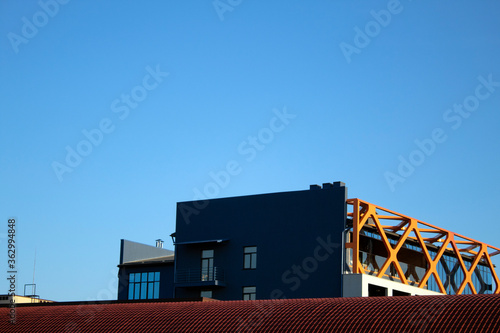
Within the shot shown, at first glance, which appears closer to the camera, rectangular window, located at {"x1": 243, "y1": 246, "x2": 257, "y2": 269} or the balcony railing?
rectangular window, located at {"x1": 243, "y1": 246, "x2": 257, "y2": 269}

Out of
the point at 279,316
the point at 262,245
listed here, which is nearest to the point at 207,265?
the point at 262,245

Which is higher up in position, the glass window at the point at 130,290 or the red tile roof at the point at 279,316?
the glass window at the point at 130,290

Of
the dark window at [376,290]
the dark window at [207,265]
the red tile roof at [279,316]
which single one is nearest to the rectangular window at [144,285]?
the dark window at [207,265]

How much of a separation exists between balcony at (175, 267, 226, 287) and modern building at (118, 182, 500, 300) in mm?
71

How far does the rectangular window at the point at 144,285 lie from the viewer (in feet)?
213

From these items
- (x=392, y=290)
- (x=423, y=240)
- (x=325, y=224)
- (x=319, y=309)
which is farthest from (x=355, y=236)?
(x=319, y=309)

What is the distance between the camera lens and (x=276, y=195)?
5650 cm

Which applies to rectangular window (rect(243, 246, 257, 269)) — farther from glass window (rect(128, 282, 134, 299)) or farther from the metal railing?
glass window (rect(128, 282, 134, 299))

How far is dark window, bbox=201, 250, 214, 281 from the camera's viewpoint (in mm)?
58750

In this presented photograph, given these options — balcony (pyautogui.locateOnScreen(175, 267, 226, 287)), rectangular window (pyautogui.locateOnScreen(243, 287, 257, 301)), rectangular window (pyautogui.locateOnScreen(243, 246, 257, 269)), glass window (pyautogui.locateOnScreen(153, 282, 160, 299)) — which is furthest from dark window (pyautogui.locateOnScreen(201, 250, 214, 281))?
Answer: glass window (pyautogui.locateOnScreen(153, 282, 160, 299))

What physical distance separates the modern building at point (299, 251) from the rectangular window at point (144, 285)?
0.77ft

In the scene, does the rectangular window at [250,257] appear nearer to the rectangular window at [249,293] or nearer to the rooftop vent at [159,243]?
the rectangular window at [249,293]

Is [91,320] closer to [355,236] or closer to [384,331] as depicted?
[384,331]

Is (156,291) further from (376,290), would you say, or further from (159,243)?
(376,290)
